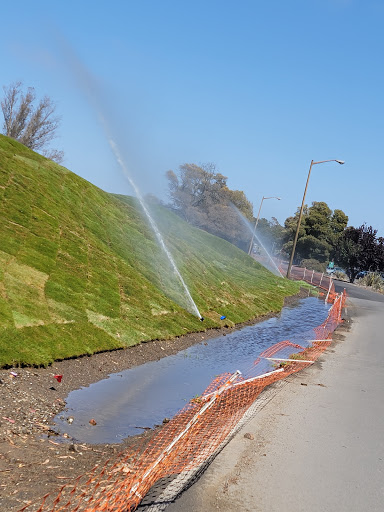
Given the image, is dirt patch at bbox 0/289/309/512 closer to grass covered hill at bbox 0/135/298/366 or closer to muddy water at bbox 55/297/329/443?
muddy water at bbox 55/297/329/443

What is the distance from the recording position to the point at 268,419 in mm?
9984

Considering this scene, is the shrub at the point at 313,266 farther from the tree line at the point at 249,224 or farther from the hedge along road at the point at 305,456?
the hedge along road at the point at 305,456

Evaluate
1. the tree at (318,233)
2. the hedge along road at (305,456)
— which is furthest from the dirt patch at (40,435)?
the tree at (318,233)

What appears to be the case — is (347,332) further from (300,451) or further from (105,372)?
(300,451)

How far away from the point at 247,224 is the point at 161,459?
75.7 meters

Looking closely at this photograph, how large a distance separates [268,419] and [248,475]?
9.28ft

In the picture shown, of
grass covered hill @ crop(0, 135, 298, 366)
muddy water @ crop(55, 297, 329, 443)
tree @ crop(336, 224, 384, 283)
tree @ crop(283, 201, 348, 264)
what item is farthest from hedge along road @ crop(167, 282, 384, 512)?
tree @ crop(283, 201, 348, 264)

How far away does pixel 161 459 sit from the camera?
22.3 ft

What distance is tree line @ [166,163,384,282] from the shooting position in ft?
252

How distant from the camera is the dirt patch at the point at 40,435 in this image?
6.20m

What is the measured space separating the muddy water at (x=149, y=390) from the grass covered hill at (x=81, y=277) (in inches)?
53.7

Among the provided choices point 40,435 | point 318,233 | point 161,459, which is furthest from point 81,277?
point 318,233

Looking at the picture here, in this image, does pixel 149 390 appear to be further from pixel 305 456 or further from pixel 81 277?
pixel 81 277

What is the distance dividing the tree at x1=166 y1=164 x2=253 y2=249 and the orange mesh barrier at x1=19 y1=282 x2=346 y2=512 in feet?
222
